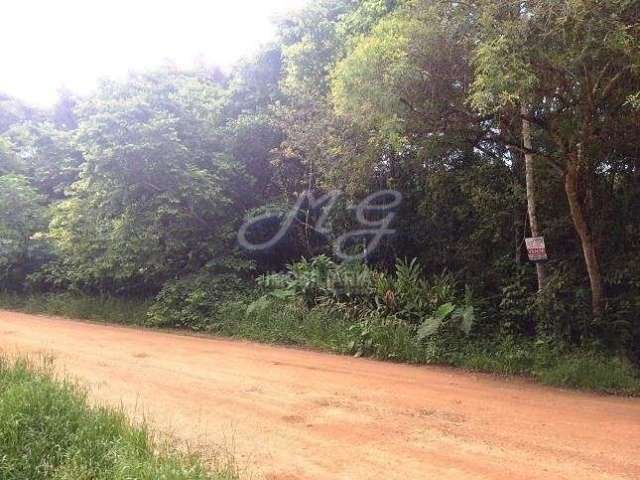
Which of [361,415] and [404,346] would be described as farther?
[404,346]

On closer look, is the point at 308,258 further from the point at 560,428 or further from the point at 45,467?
the point at 45,467

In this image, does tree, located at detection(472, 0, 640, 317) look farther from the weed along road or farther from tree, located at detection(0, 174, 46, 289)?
tree, located at detection(0, 174, 46, 289)

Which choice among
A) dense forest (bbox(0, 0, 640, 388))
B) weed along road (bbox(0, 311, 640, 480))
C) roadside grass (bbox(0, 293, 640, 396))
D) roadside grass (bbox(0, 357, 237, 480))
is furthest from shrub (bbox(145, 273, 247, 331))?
roadside grass (bbox(0, 357, 237, 480))

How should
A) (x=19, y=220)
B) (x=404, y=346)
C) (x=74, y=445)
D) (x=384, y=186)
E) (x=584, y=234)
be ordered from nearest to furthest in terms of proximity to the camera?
(x=74, y=445), (x=584, y=234), (x=404, y=346), (x=384, y=186), (x=19, y=220)

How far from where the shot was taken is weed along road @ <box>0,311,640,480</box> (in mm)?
5355

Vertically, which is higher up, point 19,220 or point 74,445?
point 19,220

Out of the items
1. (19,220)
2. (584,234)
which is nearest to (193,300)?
(584,234)

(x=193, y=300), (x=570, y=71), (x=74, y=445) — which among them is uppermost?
(x=570, y=71)

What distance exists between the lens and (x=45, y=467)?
480cm

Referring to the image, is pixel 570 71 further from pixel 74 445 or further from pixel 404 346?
pixel 74 445

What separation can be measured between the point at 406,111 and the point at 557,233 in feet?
14.4

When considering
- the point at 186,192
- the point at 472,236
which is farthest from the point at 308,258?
the point at 472,236

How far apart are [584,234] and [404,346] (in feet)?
11.5

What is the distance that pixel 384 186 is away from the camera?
14.4m
